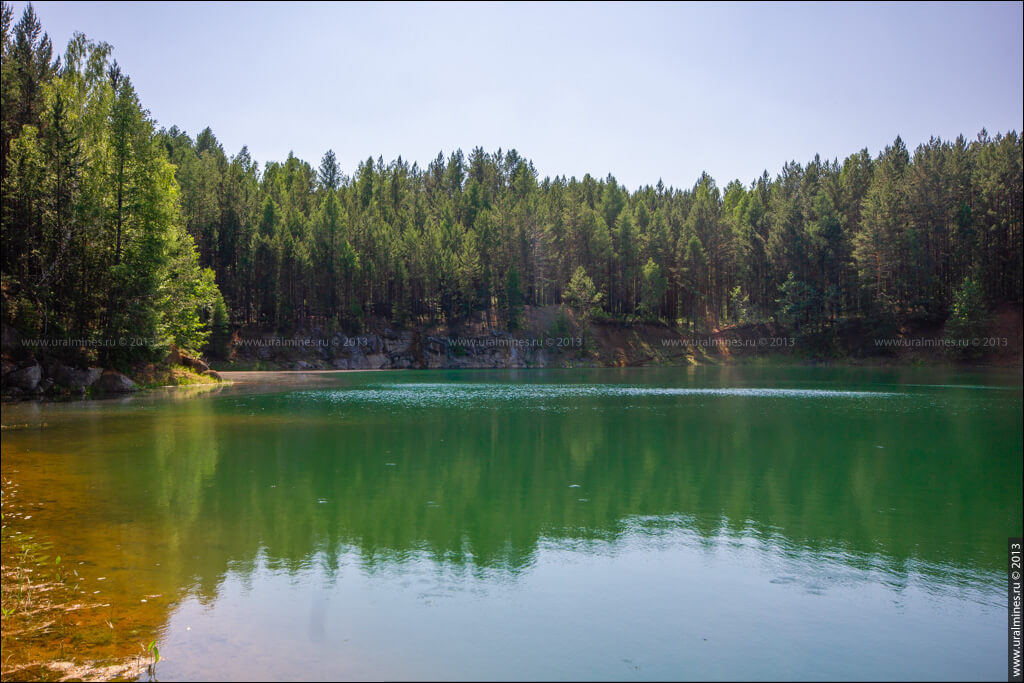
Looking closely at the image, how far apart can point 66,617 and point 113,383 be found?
42.0 m

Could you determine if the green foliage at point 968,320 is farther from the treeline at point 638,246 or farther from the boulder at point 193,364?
the boulder at point 193,364

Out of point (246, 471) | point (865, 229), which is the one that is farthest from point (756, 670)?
point (865, 229)

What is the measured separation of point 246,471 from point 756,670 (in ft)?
50.7

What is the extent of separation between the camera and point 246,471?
1914 cm

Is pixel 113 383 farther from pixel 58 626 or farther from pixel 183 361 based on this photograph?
pixel 58 626

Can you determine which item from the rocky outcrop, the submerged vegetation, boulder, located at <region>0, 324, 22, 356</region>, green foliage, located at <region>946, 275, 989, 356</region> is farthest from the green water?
green foliage, located at <region>946, 275, 989, 356</region>

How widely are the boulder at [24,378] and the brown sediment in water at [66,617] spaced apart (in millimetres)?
33739

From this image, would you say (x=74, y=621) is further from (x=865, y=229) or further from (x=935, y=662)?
(x=865, y=229)

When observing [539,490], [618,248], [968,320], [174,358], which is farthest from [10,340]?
[968,320]

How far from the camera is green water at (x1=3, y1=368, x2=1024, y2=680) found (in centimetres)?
816

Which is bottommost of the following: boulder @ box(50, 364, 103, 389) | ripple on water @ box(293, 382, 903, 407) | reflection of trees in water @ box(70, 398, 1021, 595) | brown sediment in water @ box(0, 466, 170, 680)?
ripple on water @ box(293, 382, 903, 407)

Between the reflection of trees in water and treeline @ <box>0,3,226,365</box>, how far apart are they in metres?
19.3

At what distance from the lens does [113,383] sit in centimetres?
4488

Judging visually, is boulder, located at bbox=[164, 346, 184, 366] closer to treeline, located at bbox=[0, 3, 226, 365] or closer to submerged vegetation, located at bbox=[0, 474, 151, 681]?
treeline, located at bbox=[0, 3, 226, 365]
